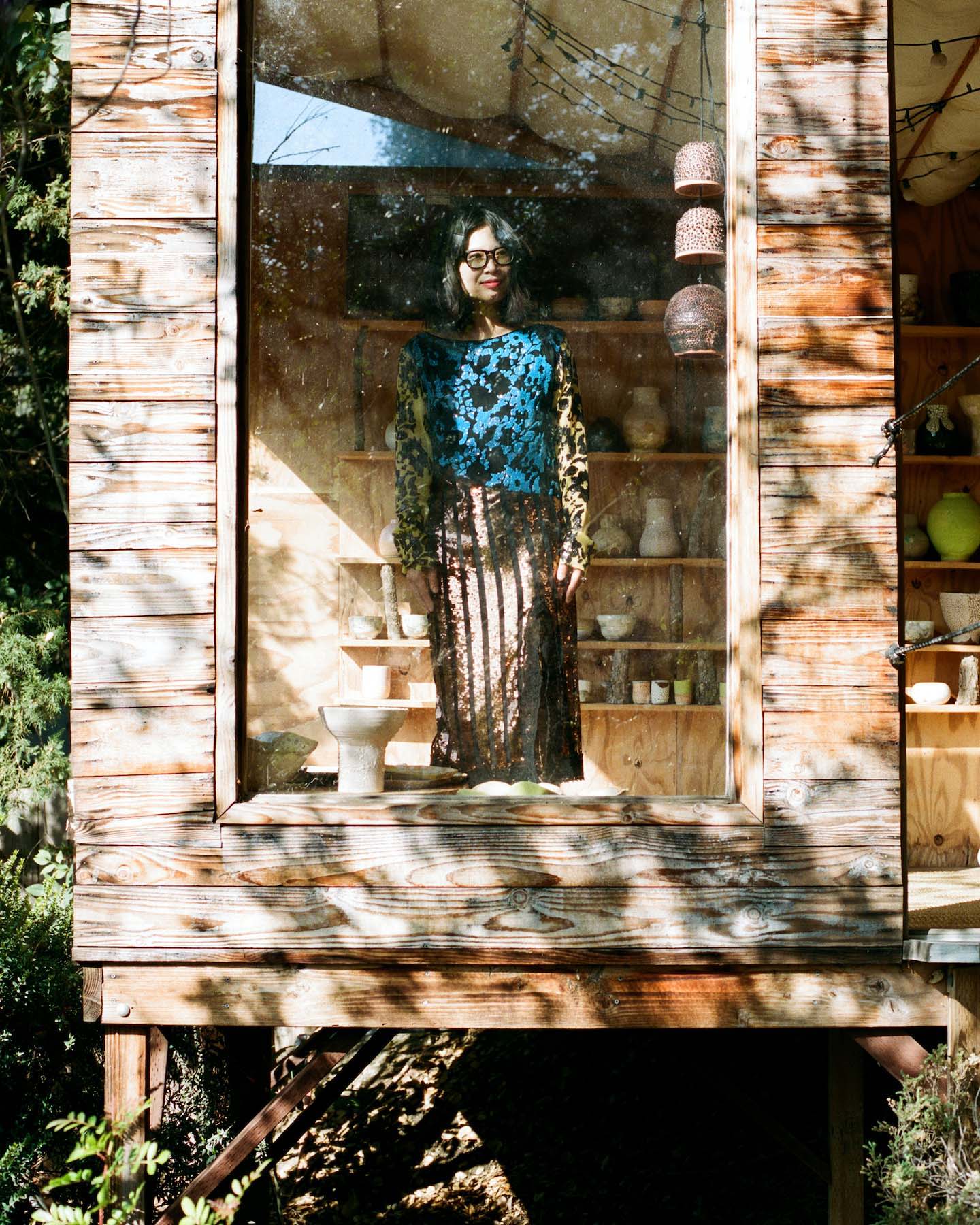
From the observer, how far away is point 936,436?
4875 millimetres

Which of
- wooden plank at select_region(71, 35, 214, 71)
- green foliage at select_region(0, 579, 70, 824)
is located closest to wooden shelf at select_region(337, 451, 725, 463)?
wooden plank at select_region(71, 35, 214, 71)

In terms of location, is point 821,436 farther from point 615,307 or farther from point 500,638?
point 500,638

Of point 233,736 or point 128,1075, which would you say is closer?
point 233,736

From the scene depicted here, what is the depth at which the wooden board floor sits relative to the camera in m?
2.89

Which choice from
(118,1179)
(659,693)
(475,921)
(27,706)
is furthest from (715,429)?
(27,706)

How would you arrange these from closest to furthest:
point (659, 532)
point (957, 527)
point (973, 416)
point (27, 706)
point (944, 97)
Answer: point (659, 532) < point (944, 97) < point (957, 527) < point (973, 416) < point (27, 706)

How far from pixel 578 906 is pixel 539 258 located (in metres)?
1.47

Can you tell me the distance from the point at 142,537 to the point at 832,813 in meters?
1.53

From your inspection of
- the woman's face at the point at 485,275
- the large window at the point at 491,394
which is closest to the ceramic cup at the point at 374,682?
the large window at the point at 491,394

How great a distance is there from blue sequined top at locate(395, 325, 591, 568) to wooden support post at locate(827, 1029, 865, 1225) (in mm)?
1335

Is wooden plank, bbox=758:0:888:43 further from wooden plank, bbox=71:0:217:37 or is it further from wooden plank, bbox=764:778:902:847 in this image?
wooden plank, bbox=764:778:902:847

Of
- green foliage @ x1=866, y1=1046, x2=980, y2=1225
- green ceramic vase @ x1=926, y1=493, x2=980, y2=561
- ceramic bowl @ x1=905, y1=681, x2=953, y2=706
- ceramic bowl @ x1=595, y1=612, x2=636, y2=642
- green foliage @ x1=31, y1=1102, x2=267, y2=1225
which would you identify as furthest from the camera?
green ceramic vase @ x1=926, y1=493, x2=980, y2=561

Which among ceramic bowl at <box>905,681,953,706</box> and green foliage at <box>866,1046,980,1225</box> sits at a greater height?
ceramic bowl at <box>905,681,953,706</box>

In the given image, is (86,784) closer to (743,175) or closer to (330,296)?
(330,296)
